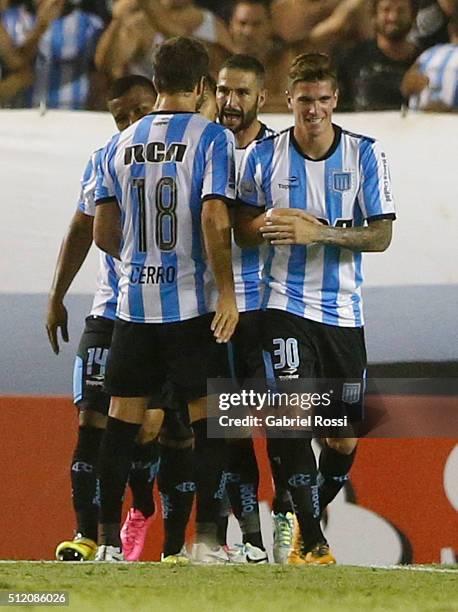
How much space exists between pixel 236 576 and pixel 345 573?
1.00 ft

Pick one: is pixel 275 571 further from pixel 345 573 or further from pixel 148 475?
pixel 148 475

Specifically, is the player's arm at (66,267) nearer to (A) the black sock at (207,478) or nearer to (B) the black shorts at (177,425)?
(B) the black shorts at (177,425)

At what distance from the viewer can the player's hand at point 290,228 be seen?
12.2 feet

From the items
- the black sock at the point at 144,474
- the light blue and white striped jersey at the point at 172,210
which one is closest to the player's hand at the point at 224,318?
the light blue and white striped jersey at the point at 172,210

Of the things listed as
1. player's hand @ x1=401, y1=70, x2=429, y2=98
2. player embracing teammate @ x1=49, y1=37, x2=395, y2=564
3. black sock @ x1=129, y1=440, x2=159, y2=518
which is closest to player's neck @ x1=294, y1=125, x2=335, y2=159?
player embracing teammate @ x1=49, y1=37, x2=395, y2=564

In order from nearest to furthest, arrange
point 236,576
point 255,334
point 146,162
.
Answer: point 236,576
point 146,162
point 255,334

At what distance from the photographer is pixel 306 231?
146 inches

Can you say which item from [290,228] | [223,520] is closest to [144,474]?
[223,520]

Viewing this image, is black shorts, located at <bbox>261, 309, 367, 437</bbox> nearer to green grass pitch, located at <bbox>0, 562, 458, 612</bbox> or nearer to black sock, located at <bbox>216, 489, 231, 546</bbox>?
black sock, located at <bbox>216, 489, 231, 546</bbox>

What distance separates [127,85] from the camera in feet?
13.4

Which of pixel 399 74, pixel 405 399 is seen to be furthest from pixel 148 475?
pixel 399 74

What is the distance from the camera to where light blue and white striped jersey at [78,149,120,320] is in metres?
4.00

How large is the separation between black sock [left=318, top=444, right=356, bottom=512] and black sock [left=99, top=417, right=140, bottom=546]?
2.14 ft

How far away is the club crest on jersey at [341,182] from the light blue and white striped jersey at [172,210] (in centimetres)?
36
